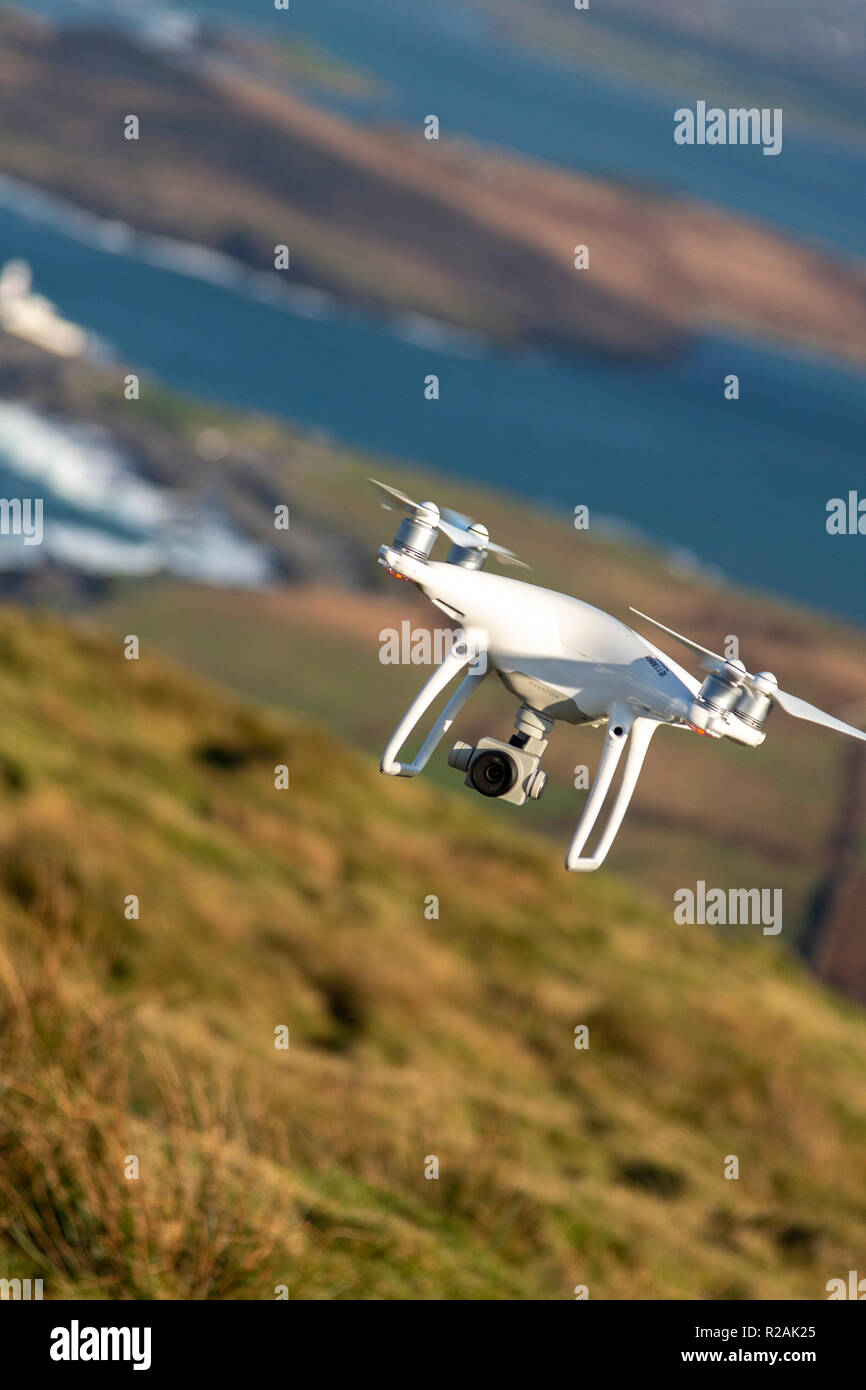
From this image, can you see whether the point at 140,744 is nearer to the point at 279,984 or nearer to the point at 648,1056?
the point at 279,984

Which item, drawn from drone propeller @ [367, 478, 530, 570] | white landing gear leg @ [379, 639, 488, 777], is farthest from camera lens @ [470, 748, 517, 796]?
drone propeller @ [367, 478, 530, 570]

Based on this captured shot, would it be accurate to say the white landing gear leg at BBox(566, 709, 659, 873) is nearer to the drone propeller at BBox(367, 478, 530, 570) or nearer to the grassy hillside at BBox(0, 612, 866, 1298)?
the drone propeller at BBox(367, 478, 530, 570)

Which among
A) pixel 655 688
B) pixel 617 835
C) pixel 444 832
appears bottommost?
pixel 617 835

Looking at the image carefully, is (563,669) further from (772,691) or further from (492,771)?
(772,691)

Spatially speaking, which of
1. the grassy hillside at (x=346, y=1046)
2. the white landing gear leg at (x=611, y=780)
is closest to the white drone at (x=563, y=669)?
the white landing gear leg at (x=611, y=780)

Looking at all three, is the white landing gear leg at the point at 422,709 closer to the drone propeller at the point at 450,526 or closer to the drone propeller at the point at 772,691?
the drone propeller at the point at 450,526
